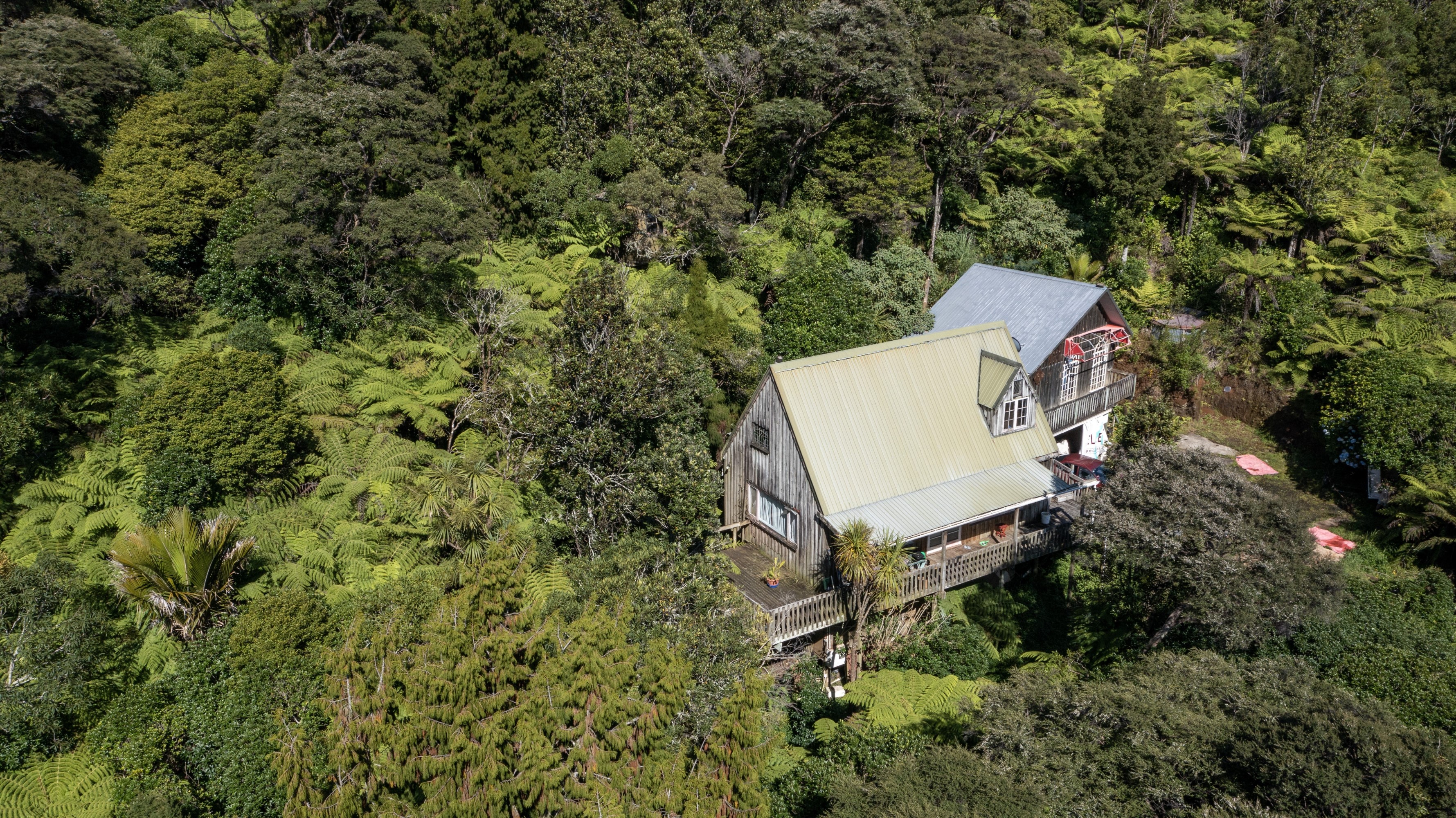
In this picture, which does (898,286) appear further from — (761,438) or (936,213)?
(761,438)

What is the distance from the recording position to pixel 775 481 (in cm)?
2142

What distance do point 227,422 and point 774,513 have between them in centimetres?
1312

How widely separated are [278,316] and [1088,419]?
25336 millimetres

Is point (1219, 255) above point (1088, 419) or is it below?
above

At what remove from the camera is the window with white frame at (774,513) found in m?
21.1

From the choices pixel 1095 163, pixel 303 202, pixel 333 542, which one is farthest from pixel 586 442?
pixel 1095 163

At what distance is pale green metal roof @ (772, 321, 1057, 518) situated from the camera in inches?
803

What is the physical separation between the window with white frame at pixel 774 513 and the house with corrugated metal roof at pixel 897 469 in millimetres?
40

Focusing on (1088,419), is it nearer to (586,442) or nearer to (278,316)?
(586,442)

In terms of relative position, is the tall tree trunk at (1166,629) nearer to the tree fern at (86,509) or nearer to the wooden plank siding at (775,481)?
the wooden plank siding at (775,481)

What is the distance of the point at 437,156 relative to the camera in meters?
23.4

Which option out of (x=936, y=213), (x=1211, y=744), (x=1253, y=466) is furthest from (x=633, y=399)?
(x=1253, y=466)

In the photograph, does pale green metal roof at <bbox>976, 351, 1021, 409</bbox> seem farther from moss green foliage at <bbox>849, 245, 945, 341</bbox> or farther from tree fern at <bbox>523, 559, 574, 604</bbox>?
tree fern at <bbox>523, 559, 574, 604</bbox>

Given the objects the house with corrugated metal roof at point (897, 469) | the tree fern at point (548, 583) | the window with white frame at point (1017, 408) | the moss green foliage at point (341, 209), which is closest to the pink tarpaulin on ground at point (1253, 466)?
the house with corrugated metal roof at point (897, 469)
